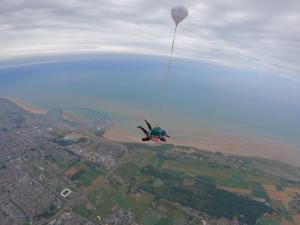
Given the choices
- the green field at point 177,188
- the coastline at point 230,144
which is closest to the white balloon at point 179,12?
the green field at point 177,188

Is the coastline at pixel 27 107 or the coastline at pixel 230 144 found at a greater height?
the coastline at pixel 230 144

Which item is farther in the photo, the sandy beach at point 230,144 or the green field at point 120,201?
the sandy beach at point 230,144

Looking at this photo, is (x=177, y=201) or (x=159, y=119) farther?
(x=159, y=119)

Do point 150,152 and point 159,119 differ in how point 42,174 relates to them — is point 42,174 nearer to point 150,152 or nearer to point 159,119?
point 150,152

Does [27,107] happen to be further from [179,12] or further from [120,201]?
[179,12]

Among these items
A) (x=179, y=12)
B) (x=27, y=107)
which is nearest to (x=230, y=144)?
(x=179, y=12)

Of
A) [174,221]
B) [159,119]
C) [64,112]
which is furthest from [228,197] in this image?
[64,112]

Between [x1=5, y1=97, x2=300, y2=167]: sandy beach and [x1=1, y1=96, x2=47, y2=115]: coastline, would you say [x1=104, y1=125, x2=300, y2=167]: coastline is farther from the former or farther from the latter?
[x1=1, y1=96, x2=47, y2=115]: coastline

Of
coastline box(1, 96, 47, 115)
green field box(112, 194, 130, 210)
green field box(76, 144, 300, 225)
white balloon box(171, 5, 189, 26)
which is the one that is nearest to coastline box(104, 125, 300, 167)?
green field box(76, 144, 300, 225)

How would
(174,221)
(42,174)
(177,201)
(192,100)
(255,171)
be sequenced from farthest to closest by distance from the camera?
(192,100) → (255,171) → (42,174) → (177,201) → (174,221)

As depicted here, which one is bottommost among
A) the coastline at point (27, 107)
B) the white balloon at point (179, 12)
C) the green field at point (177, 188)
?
the coastline at point (27, 107)

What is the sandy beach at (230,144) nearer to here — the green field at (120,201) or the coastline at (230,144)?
the coastline at (230,144)
